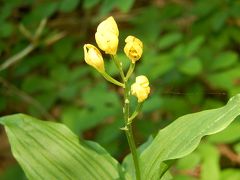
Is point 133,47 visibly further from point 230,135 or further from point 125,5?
point 125,5

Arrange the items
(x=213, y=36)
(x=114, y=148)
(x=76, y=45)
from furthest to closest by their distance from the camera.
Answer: (x=76, y=45)
(x=213, y=36)
(x=114, y=148)

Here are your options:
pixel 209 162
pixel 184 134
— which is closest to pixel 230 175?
pixel 209 162

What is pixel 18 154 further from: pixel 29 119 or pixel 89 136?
pixel 89 136

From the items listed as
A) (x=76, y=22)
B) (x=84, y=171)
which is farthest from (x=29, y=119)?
(x=76, y=22)

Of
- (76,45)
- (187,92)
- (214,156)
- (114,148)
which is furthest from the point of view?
(76,45)

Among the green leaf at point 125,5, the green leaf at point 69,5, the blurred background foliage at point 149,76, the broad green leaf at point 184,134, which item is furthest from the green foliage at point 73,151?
the green leaf at point 69,5

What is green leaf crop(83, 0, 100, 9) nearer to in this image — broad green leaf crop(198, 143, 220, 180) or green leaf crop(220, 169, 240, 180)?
broad green leaf crop(198, 143, 220, 180)
